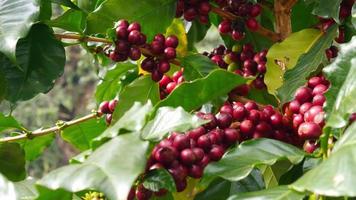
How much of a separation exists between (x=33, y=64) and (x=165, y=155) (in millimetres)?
420

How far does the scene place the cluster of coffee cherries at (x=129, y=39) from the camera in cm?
103

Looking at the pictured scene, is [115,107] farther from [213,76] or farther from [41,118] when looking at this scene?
[41,118]

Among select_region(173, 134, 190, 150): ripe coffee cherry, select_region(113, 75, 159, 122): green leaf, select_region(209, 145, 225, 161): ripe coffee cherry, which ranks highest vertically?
select_region(173, 134, 190, 150): ripe coffee cherry

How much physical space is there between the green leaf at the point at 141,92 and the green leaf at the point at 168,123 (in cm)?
37

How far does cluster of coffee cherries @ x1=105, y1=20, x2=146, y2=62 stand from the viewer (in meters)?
1.03

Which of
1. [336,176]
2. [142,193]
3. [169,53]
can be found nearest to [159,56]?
[169,53]

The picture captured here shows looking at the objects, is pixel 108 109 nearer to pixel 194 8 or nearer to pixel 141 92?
pixel 141 92

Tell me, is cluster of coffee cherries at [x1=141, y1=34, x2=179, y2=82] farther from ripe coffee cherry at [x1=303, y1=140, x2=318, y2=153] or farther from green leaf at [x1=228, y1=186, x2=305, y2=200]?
green leaf at [x1=228, y1=186, x2=305, y2=200]

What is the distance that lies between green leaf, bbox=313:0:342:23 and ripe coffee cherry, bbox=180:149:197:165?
1.30ft

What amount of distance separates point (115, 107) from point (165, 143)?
33cm

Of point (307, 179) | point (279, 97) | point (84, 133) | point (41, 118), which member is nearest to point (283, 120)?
point (279, 97)

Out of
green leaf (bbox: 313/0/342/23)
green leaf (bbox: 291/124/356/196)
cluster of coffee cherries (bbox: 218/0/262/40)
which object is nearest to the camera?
green leaf (bbox: 291/124/356/196)

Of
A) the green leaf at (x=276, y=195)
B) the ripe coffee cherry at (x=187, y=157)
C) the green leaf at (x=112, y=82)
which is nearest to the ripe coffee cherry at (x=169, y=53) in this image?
the green leaf at (x=112, y=82)

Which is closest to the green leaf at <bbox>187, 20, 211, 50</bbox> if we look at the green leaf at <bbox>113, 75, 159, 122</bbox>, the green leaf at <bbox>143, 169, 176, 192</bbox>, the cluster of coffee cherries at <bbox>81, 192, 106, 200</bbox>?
the green leaf at <bbox>113, 75, 159, 122</bbox>
